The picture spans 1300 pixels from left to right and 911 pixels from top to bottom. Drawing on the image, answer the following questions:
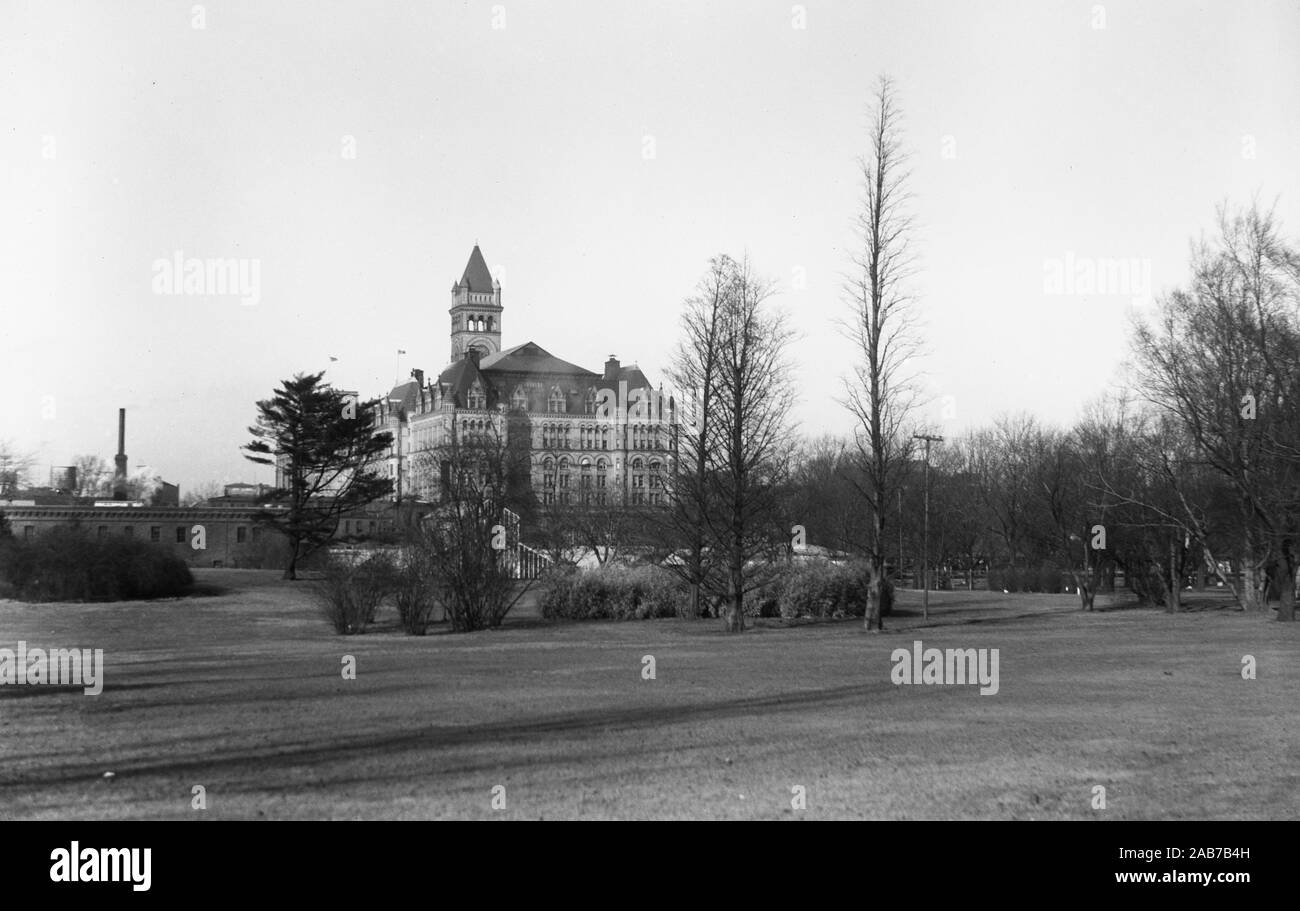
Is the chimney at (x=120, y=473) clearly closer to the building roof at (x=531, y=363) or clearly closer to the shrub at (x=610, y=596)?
the building roof at (x=531, y=363)

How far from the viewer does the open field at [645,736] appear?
1030 centimetres

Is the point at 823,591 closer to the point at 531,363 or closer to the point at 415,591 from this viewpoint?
the point at 415,591

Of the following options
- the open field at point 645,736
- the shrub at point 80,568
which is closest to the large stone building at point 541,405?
the shrub at point 80,568

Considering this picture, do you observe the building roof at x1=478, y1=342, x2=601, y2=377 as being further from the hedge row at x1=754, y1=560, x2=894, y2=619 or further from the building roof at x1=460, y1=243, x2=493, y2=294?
the hedge row at x1=754, y1=560, x2=894, y2=619

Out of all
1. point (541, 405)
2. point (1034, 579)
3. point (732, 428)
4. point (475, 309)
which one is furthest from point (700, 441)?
point (475, 309)

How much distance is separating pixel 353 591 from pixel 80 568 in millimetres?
16849

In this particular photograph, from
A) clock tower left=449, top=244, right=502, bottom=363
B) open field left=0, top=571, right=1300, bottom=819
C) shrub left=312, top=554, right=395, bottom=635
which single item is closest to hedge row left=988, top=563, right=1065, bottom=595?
open field left=0, top=571, right=1300, bottom=819

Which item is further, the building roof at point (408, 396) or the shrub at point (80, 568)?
the building roof at point (408, 396)

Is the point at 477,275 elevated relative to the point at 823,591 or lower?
elevated

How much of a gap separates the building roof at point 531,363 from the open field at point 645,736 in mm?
113741

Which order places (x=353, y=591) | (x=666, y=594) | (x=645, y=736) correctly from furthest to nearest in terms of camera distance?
(x=666, y=594)
(x=353, y=591)
(x=645, y=736)

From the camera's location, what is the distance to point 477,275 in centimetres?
17450
